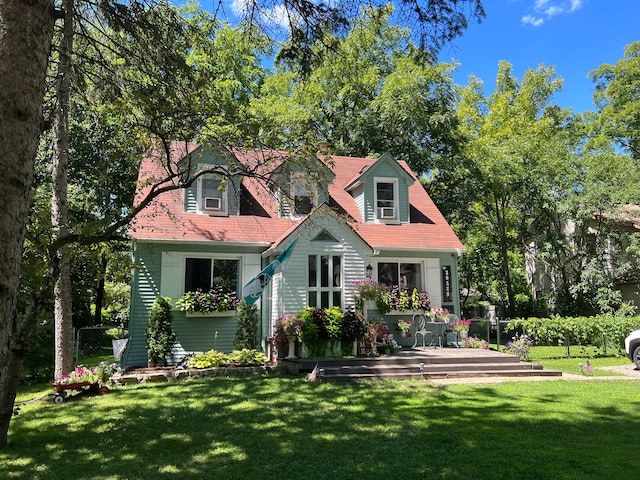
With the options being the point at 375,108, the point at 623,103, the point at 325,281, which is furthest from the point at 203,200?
the point at 623,103

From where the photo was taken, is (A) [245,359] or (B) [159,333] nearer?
(A) [245,359]

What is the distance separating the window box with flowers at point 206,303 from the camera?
41.2 ft

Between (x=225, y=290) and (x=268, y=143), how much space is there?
604cm

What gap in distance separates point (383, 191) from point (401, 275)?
325 cm

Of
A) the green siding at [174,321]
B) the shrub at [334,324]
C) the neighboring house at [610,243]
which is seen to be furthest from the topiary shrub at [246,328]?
the neighboring house at [610,243]

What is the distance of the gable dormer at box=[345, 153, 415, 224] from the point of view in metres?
15.9

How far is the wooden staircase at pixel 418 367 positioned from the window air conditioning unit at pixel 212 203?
5664mm

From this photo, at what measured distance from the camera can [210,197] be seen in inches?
560

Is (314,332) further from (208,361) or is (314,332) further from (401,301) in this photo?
(401,301)

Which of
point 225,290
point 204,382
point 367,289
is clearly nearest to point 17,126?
point 204,382

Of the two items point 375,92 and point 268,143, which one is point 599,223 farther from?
point 268,143

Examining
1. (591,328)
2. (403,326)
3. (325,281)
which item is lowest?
(591,328)

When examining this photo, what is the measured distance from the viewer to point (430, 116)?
2123 cm

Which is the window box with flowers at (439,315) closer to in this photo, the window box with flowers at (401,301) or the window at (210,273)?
the window box with flowers at (401,301)
